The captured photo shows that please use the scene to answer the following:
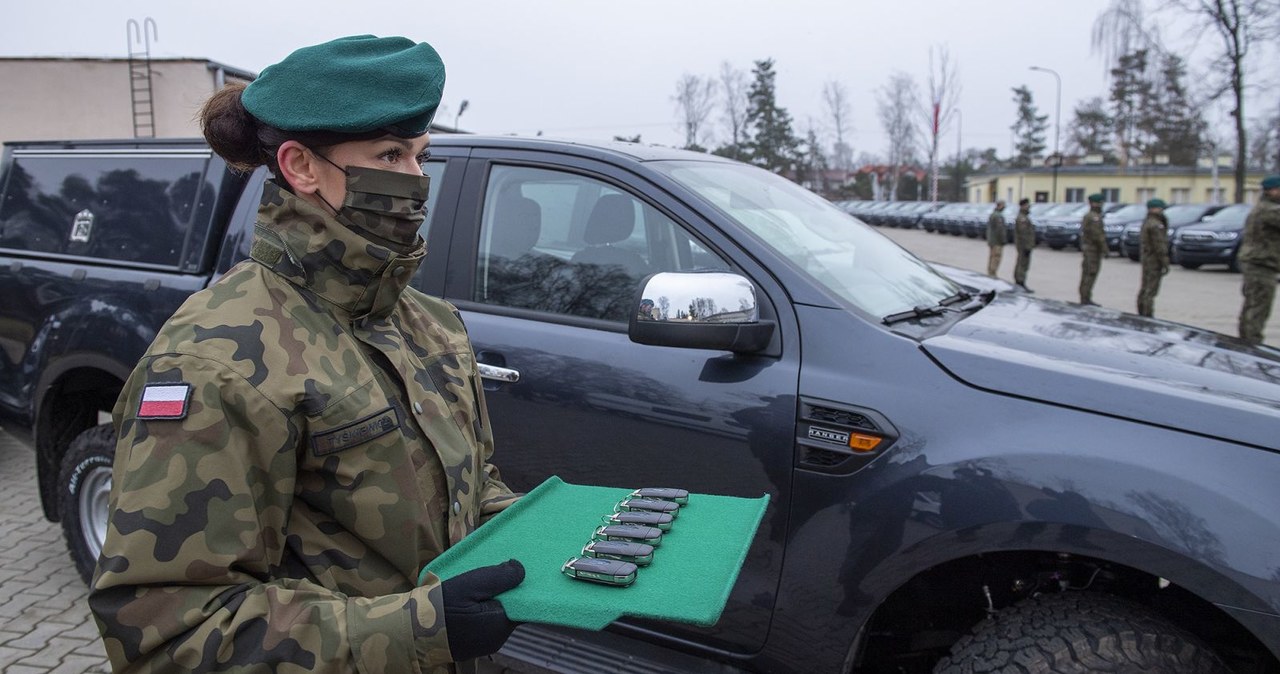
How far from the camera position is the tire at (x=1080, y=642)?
1.95 meters

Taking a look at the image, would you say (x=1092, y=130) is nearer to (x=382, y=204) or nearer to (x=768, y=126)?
(x=768, y=126)

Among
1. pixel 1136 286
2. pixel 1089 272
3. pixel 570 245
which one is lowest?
pixel 1136 286

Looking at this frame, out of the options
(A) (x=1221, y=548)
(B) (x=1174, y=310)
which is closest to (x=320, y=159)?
(A) (x=1221, y=548)

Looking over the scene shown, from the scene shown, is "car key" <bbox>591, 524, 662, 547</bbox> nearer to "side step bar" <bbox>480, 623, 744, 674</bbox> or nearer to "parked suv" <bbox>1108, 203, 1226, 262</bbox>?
"side step bar" <bbox>480, 623, 744, 674</bbox>

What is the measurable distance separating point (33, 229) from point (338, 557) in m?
3.58

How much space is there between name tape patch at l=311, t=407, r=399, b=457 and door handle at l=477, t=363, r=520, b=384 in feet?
4.63

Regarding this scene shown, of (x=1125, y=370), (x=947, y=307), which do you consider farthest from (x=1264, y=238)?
(x=1125, y=370)

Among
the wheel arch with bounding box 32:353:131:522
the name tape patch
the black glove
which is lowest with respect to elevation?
the wheel arch with bounding box 32:353:131:522

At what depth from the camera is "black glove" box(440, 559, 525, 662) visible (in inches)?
45.5

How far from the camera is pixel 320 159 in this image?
1343 mm

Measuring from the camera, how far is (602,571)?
4.01ft

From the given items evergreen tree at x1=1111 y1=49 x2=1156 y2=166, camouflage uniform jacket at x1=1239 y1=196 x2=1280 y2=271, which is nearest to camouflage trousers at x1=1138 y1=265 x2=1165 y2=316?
camouflage uniform jacket at x1=1239 y1=196 x2=1280 y2=271

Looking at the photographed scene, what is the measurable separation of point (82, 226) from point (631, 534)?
3507mm

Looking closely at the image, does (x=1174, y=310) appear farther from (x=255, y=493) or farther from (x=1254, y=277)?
(x=255, y=493)
